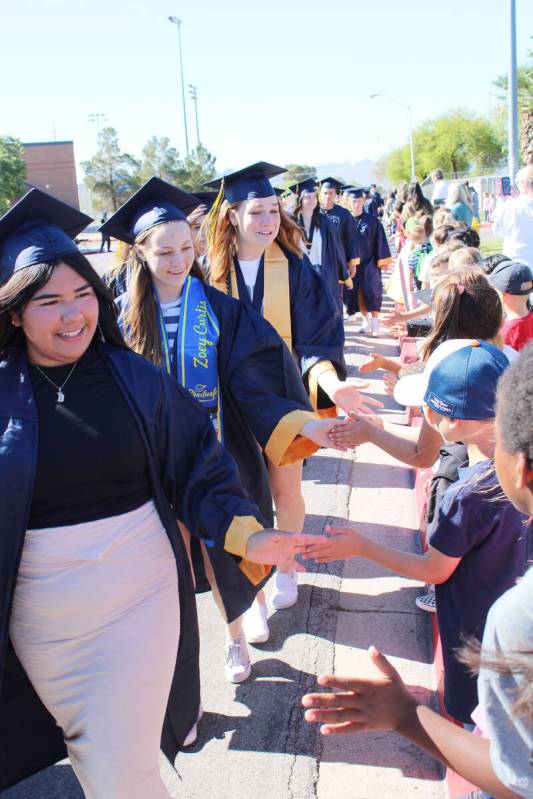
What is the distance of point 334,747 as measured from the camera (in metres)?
2.96

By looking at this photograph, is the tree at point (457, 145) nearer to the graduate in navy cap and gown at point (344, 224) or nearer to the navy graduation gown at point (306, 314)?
the graduate in navy cap and gown at point (344, 224)

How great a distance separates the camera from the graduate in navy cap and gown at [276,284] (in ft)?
12.5

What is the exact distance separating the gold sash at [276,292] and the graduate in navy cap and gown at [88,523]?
144cm

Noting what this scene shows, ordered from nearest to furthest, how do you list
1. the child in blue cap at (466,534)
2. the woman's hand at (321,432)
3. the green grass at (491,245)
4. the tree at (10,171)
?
the child in blue cap at (466,534) → the woman's hand at (321,432) → the green grass at (491,245) → the tree at (10,171)

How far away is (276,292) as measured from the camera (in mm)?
3863

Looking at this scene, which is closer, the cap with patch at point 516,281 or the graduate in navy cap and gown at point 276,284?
the graduate in navy cap and gown at point 276,284

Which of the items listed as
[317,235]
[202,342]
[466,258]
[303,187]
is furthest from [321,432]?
[303,187]

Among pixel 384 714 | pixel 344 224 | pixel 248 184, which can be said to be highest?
pixel 344 224

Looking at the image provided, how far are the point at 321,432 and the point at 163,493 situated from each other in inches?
32.9

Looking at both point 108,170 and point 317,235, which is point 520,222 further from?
point 108,170

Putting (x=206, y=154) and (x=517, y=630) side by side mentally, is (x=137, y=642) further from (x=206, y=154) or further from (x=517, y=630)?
(x=206, y=154)

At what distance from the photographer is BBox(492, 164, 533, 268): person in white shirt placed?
675 cm

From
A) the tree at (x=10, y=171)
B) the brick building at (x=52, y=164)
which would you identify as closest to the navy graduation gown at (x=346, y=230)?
the tree at (x=10, y=171)

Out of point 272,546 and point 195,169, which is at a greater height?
point 195,169
